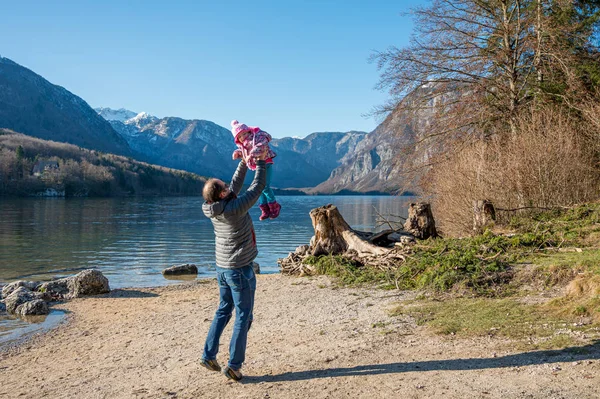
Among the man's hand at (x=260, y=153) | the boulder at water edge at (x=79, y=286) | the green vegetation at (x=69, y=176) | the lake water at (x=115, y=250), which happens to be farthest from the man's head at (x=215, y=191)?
the green vegetation at (x=69, y=176)

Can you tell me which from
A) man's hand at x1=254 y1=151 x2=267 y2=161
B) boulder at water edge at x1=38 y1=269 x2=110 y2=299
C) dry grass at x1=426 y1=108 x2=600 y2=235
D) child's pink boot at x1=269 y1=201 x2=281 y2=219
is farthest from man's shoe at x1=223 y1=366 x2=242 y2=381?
boulder at water edge at x1=38 y1=269 x2=110 y2=299

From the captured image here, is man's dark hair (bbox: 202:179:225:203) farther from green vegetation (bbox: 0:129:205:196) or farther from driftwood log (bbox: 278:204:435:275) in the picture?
green vegetation (bbox: 0:129:205:196)

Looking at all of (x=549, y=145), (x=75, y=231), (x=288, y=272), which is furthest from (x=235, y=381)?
(x=75, y=231)

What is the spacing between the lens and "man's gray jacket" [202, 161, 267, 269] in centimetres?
579

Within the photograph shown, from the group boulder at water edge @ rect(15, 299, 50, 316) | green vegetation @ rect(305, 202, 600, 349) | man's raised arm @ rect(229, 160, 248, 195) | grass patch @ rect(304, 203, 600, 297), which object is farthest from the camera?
boulder at water edge @ rect(15, 299, 50, 316)

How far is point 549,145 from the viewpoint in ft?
52.7

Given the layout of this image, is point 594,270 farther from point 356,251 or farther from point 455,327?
point 356,251

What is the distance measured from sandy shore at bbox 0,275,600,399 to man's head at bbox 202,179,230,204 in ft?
7.37

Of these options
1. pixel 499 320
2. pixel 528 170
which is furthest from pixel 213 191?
pixel 528 170

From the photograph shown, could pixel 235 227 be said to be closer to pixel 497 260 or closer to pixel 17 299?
pixel 497 260

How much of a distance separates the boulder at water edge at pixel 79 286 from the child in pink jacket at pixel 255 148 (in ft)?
39.8

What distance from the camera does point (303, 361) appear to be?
21.5 feet

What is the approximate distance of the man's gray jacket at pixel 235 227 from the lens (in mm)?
5793

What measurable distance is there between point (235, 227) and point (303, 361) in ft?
6.98
